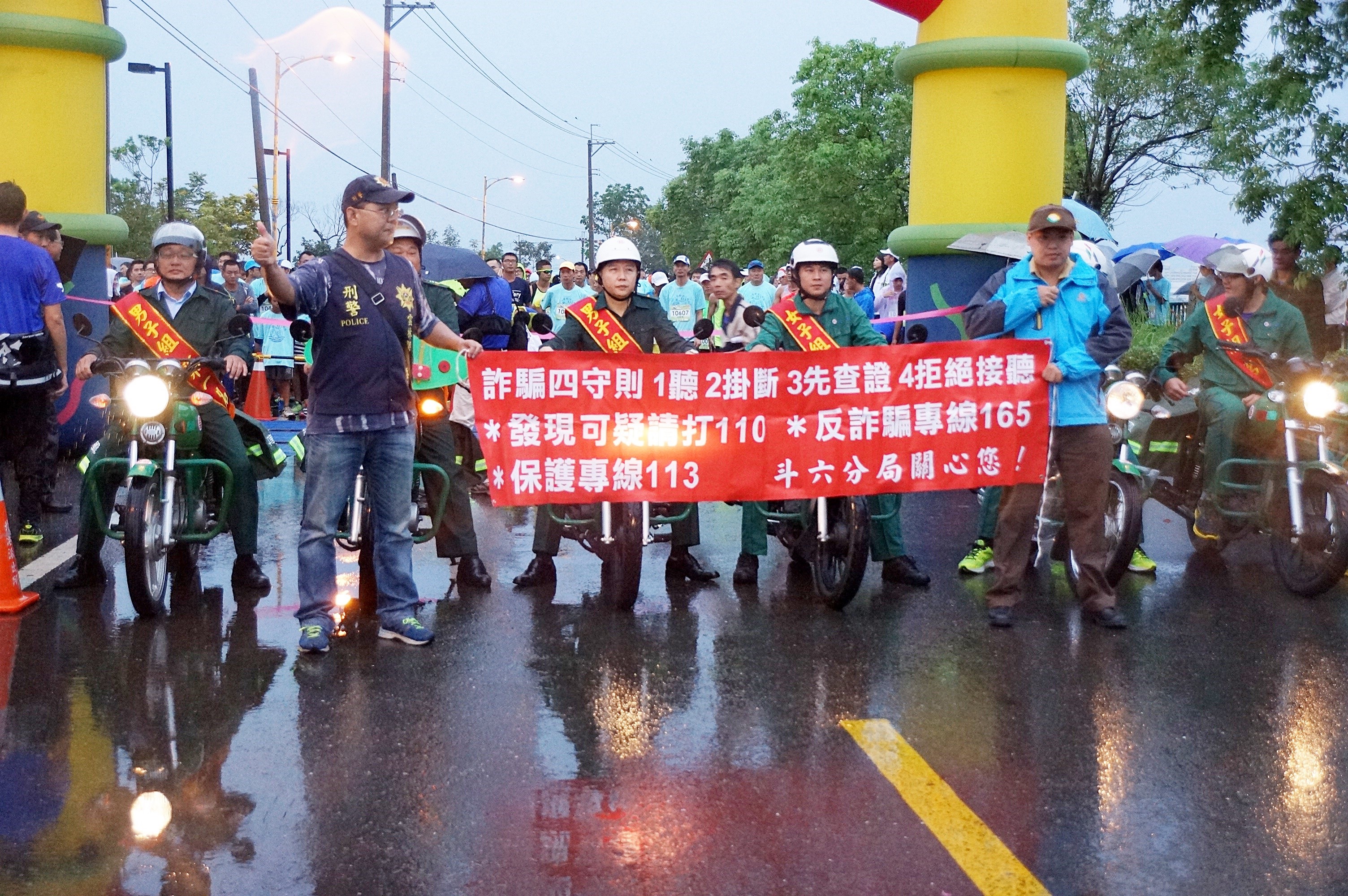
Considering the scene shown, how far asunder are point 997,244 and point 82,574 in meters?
7.09

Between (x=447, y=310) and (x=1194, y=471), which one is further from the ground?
(x=447, y=310)

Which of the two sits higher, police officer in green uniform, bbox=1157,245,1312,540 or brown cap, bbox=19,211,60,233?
brown cap, bbox=19,211,60,233

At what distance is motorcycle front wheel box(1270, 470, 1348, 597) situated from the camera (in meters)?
7.20

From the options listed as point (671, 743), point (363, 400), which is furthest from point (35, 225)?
point (671, 743)

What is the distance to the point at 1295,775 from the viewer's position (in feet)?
15.9

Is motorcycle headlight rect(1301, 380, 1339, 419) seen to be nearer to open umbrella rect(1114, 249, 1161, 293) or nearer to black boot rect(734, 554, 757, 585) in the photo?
black boot rect(734, 554, 757, 585)

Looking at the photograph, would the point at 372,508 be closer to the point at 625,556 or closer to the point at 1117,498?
the point at 625,556

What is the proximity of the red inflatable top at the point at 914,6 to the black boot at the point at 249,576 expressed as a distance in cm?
704

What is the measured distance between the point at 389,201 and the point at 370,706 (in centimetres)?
215

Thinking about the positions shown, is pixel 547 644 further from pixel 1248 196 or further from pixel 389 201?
pixel 1248 196

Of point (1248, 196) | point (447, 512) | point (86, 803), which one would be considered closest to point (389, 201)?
point (447, 512)

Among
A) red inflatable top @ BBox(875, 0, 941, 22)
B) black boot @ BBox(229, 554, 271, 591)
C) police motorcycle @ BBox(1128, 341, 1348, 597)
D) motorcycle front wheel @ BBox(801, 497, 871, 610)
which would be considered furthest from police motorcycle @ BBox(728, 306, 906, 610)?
red inflatable top @ BBox(875, 0, 941, 22)

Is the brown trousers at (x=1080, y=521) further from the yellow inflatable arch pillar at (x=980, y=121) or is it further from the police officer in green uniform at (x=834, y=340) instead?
the yellow inflatable arch pillar at (x=980, y=121)

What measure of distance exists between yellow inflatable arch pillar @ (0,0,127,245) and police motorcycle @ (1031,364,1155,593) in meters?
8.51
